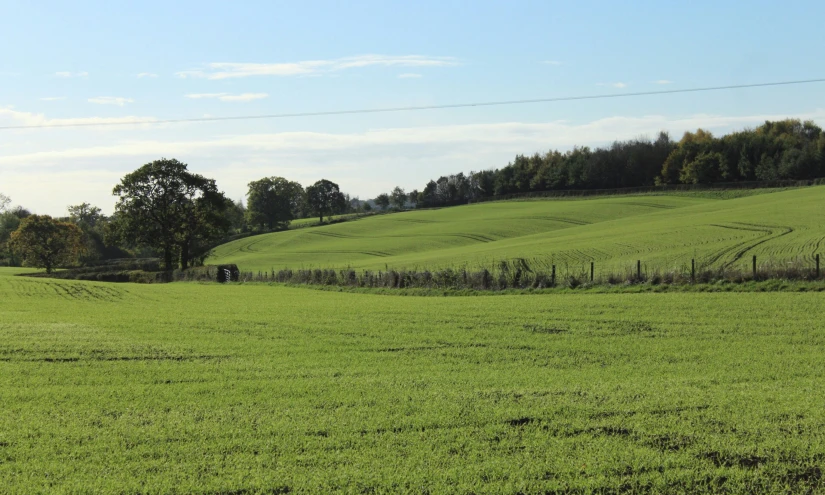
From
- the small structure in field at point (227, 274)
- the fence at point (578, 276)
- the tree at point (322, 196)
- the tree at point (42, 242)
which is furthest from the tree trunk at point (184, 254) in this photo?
the tree at point (322, 196)

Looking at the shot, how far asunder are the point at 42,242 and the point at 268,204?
156 feet

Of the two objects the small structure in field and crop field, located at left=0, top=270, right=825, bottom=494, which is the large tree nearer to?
the small structure in field

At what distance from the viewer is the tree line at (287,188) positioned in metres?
73.8

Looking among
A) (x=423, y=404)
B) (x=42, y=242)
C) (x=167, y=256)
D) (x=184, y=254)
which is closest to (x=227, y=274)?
(x=184, y=254)

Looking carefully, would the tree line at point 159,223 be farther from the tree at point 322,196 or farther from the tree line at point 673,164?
the tree line at point 673,164

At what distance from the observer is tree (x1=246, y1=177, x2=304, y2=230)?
131 metres

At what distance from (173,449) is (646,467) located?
6.00 metres

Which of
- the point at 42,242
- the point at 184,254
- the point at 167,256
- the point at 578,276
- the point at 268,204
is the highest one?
the point at 268,204

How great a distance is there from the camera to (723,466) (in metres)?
8.93

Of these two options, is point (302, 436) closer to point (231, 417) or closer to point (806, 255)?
point (231, 417)

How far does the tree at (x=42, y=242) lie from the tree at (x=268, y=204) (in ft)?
139

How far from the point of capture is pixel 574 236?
65000mm

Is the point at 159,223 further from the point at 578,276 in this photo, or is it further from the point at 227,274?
the point at 578,276

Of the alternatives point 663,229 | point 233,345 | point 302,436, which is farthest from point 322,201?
point 302,436
